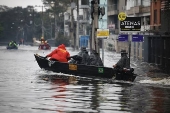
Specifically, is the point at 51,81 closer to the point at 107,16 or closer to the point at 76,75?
the point at 76,75

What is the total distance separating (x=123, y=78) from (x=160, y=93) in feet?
18.0

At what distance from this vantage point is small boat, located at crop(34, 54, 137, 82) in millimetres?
25812

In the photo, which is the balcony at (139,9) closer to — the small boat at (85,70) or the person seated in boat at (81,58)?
the small boat at (85,70)

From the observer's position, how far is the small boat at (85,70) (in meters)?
25.8

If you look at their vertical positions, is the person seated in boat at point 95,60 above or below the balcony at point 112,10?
below

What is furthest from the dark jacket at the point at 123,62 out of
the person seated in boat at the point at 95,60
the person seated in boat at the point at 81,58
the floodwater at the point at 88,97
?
the person seated in boat at the point at 81,58

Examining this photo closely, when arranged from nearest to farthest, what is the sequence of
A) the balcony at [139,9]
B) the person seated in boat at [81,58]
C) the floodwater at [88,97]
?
the floodwater at [88,97] < the person seated in boat at [81,58] < the balcony at [139,9]

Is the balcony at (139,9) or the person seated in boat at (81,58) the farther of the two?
the balcony at (139,9)

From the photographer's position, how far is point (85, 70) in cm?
2842

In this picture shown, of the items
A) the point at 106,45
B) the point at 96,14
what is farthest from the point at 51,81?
the point at 106,45

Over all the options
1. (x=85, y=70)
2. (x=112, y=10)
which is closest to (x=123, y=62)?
(x=85, y=70)

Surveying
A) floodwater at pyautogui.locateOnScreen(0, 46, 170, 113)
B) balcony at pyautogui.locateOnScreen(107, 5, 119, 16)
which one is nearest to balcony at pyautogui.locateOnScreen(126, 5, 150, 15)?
balcony at pyautogui.locateOnScreen(107, 5, 119, 16)

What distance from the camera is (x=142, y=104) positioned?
54.7 feet

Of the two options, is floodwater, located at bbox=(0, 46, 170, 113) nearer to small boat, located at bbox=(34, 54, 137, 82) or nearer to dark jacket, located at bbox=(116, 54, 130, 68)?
small boat, located at bbox=(34, 54, 137, 82)
